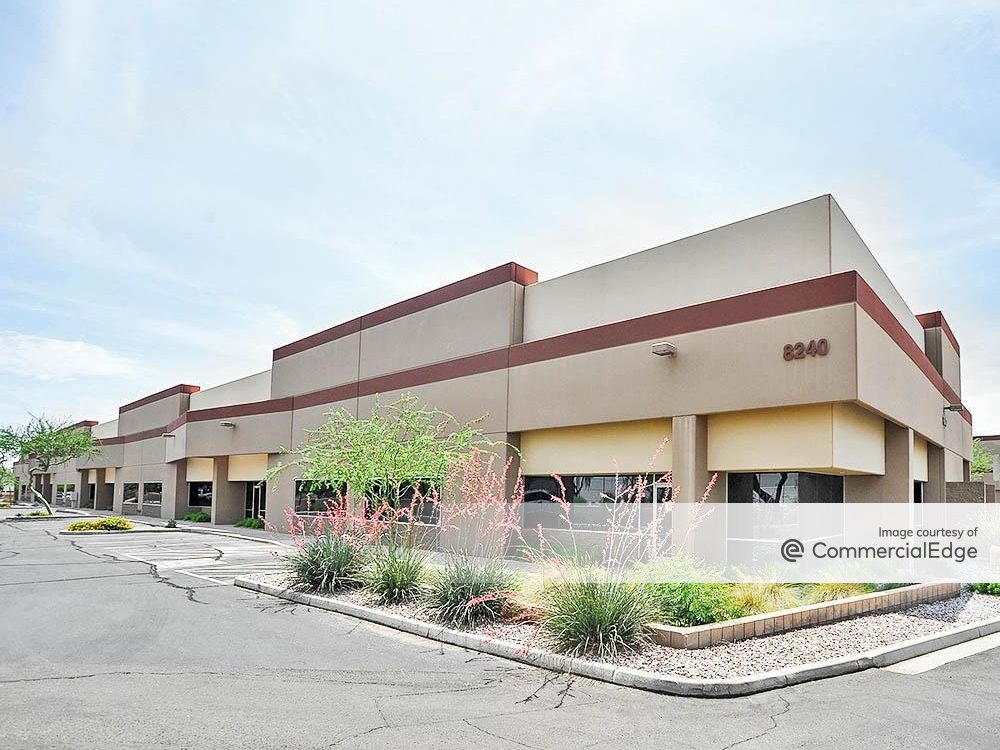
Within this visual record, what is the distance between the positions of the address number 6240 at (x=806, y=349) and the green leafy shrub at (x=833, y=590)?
4.31 metres

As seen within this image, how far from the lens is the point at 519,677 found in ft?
30.3

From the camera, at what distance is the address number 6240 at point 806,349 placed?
A: 15547 millimetres

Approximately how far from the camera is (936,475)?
2614 centimetres

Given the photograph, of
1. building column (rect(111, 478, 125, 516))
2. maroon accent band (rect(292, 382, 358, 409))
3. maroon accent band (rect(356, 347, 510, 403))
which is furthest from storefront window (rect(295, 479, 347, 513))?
building column (rect(111, 478, 125, 516))

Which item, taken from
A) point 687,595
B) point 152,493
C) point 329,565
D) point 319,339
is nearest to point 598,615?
point 687,595

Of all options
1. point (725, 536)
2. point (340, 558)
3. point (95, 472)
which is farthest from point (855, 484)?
point (95, 472)

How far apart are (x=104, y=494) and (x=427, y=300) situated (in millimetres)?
46569

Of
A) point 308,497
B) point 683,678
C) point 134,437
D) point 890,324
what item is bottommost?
point 683,678

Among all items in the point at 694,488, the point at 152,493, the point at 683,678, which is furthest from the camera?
the point at 152,493

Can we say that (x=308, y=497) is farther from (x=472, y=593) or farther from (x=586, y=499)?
(x=472, y=593)

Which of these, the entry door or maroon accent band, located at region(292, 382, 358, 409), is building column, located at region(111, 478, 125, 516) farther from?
maroon accent band, located at region(292, 382, 358, 409)

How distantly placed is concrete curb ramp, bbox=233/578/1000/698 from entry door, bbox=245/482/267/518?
87.9ft

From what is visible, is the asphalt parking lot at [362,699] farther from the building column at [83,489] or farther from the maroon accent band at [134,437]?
the building column at [83,489]

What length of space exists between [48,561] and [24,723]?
1721 cm
